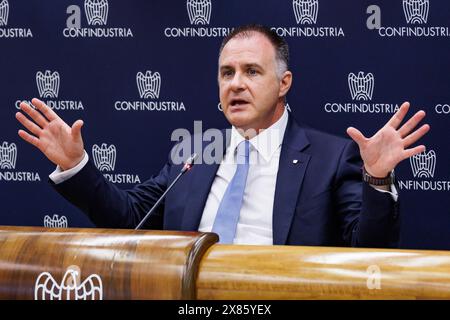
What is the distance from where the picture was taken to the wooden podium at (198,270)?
96cm

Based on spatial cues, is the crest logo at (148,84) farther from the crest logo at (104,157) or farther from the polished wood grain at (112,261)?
the polished wood grain at (112,261)

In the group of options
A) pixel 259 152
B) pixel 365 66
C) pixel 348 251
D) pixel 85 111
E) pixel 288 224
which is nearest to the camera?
pixel 348 251

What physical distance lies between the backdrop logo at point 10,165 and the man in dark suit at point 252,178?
1.04 meters

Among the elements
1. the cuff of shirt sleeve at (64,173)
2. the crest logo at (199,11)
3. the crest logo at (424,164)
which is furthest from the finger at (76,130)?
the crest logo at (424,164)

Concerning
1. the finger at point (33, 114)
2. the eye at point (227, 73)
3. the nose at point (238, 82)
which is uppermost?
the eye at point (227, 73)

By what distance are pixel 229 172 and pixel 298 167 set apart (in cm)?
25

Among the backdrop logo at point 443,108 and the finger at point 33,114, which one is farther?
the backdrop logo at point 443,108

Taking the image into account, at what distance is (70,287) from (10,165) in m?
2.45

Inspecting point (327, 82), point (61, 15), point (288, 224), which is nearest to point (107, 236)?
point (288, 224)

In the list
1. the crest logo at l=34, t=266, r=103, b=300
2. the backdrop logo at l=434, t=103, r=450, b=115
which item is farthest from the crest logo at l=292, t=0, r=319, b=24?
the crest logo at l=34, t=266, r=103, b=300

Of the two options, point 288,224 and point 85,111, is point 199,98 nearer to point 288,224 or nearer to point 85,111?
point 85,111

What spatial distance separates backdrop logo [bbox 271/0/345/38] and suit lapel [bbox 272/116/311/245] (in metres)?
0.74

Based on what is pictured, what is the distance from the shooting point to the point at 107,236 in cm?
110

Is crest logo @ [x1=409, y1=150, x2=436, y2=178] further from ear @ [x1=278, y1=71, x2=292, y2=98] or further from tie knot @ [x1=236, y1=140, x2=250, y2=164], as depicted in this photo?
tie knot @ [x1=236, y1=140, x2=250, y2=164]
